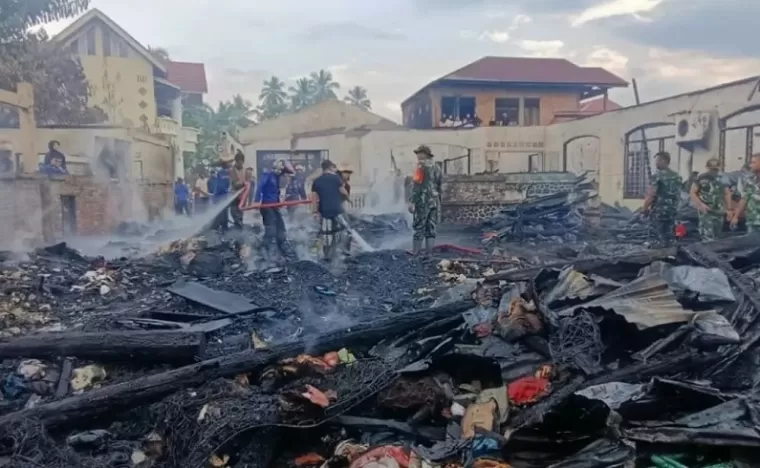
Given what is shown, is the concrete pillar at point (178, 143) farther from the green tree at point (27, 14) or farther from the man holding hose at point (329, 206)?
the man holding hose at point (329, 206)

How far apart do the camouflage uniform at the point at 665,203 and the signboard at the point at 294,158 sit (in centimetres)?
1424

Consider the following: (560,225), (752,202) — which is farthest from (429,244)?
(752,202)

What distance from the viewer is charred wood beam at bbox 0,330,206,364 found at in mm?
4688

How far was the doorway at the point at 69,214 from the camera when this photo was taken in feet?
42.6

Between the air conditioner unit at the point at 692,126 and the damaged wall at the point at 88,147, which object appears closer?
the air conditioner unit at the point at 692,126

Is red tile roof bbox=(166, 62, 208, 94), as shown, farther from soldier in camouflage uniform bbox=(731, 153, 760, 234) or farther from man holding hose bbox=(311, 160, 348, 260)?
soldier in camouflage uniform bbox=(731, 153, 760, 234)

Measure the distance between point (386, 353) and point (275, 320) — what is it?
1.61 meters

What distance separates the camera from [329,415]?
381 centimetres

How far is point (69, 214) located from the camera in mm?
13172

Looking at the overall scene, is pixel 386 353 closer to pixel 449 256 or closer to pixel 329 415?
pixel 329 415

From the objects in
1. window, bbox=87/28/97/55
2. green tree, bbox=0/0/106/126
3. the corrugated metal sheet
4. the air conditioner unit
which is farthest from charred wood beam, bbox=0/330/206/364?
window, bbox=87/28/97/55

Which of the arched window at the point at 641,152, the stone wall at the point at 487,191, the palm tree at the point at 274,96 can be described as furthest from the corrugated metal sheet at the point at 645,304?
the palm tree at the point at 274,96

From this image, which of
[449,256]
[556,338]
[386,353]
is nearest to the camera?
[556,338]


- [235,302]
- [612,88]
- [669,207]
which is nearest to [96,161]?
[235,302]
